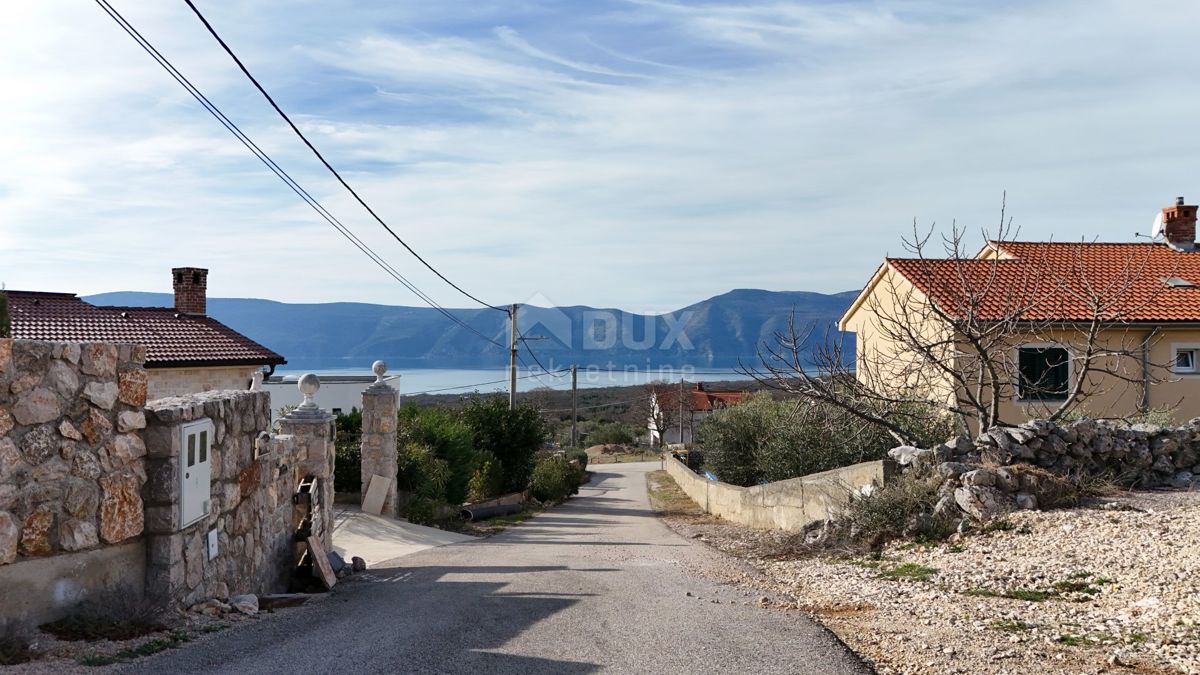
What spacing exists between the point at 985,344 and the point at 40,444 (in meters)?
13.5

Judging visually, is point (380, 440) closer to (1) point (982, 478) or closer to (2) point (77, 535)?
(1) point (982, 478)

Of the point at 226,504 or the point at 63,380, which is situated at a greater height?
the point at 63,380

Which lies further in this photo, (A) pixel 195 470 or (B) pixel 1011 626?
(A) pixel 195 470

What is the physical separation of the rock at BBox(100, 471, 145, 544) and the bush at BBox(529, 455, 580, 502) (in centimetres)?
2190

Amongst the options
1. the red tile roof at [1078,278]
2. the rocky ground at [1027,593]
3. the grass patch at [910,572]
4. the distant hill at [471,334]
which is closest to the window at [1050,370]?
the red tile roof at [1078,278]

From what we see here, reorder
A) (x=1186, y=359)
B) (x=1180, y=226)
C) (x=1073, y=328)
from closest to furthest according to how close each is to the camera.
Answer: (x=1073, y=328) < (x=1186, y=359) < (x=1180, y=226)

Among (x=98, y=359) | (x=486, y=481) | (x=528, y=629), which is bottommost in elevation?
(x=486, y=481)

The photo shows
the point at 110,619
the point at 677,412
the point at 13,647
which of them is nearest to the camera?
the point at 13,647

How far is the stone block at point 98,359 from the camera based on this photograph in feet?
20.2

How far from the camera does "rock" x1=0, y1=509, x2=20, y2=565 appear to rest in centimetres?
546

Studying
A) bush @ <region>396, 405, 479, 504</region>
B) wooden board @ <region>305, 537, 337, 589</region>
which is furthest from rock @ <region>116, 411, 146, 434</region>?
bush @ <region>396, 405, 479, 504</region>

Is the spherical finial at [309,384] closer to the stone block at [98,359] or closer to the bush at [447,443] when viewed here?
the stone block at [98,359]

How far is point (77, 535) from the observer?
603 cm

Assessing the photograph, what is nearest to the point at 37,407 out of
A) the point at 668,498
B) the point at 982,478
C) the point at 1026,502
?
the point at 982,478
